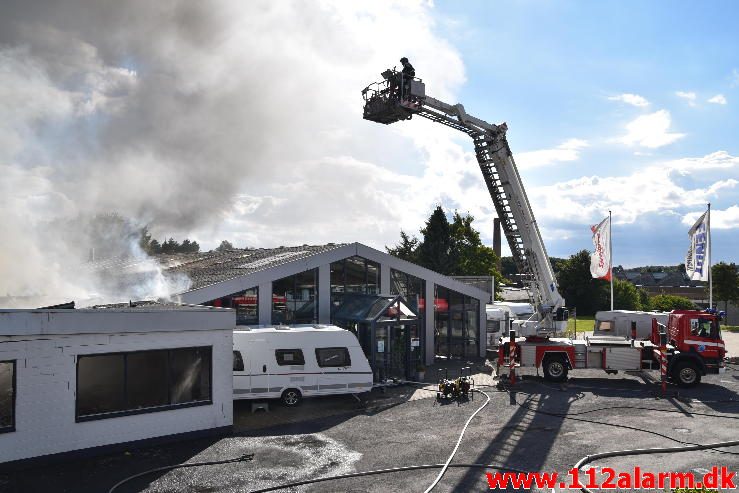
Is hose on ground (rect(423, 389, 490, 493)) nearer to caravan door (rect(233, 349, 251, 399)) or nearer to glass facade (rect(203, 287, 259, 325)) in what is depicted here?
caravan door (rect(233, 349, 251, 399))

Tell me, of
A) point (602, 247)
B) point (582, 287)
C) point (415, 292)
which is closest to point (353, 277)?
point (415, 292)

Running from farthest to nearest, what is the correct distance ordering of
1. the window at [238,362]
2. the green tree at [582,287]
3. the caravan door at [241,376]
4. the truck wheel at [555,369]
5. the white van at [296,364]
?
the green tree at [582,287] < the truck wheel at [555,369] < the white van at [296,364] < the window at [238,362] < the caravan door at [241,376]

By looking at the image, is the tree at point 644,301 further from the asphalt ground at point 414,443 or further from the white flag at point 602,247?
the asphalt ground at point 414,443

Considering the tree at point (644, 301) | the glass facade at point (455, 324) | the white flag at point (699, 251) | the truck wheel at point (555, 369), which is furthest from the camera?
the tree at point (644, 301)

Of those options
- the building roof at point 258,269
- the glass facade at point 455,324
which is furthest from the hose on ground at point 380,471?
the glass facade at point 455,324

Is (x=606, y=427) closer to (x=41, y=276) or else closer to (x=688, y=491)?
(x=688, y=491)

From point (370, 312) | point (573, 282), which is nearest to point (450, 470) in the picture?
point (370, 312)

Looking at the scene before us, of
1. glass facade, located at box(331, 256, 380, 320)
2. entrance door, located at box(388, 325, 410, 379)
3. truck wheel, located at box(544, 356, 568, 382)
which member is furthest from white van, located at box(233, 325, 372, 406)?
truck wheel, located at box(544, 356, 568, 382)

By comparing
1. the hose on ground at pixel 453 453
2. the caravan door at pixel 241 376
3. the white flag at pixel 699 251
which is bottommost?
the hose on ground at pixel 453 453

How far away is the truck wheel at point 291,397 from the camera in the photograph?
1900cm

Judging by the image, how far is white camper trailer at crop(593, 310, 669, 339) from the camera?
2761 centimetres

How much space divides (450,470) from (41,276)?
16185 millimetres

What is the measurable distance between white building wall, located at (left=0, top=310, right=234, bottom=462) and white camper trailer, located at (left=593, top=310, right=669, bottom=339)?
20.7 meters

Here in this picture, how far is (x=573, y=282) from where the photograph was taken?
69625 mm
